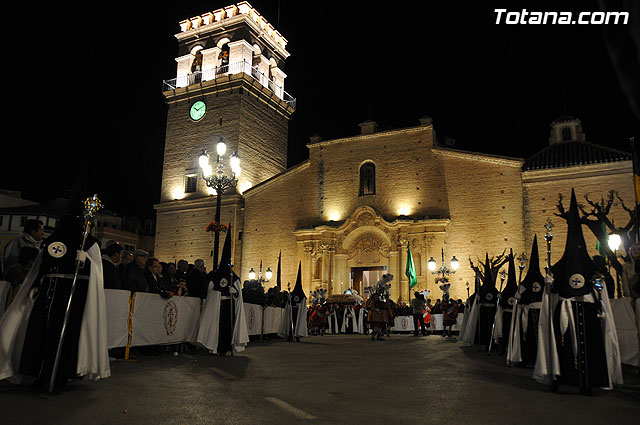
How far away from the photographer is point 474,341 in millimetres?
13578

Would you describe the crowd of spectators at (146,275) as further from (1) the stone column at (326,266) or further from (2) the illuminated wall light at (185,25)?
(2) the illuminated wall light at (185,25)

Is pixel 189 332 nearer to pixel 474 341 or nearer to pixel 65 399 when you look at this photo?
pixel 65 399

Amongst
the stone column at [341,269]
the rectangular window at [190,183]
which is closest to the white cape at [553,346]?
the stone column at [341,269]

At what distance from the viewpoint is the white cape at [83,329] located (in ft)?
17.3

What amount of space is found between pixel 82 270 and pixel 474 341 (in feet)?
34.9

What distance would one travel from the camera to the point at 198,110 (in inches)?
1329

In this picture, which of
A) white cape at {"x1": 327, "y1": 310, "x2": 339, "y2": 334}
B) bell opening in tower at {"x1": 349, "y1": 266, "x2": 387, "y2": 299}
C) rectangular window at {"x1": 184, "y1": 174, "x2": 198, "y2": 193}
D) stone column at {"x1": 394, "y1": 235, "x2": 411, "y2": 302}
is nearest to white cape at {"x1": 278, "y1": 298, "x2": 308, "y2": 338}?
white cape at {"x1": 327, "y1": 310, "x2": 339, "y2": 334}

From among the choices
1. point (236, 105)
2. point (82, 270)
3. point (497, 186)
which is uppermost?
point (236, 105)

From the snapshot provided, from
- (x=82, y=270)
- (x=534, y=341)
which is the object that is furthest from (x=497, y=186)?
(x=82, y=270)

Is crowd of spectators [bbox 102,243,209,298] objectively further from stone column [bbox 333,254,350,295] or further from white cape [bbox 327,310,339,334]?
stone column [bbox 333,254,350,295]

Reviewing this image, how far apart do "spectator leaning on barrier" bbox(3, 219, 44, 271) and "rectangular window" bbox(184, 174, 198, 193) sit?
2632 cm

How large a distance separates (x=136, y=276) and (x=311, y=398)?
207 inches

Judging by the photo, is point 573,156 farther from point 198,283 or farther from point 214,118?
point 198,283

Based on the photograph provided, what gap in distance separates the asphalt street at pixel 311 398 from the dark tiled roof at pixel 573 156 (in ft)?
63.6
